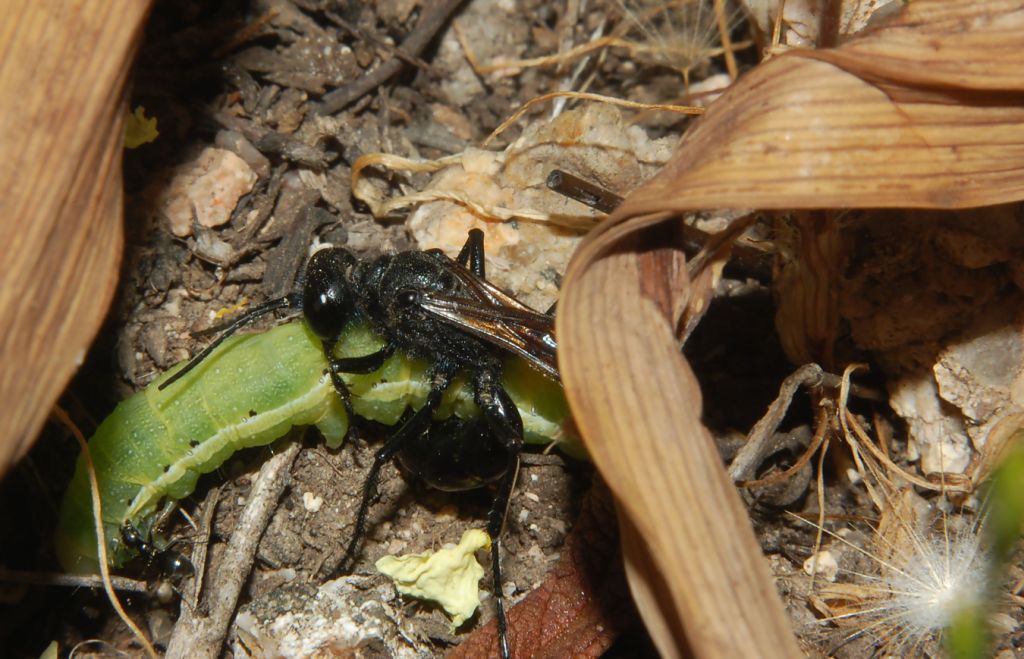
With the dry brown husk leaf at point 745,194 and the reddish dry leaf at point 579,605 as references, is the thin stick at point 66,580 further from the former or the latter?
the dry brown husk leaf at point 745,194

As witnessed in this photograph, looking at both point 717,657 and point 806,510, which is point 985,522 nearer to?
point 806,510

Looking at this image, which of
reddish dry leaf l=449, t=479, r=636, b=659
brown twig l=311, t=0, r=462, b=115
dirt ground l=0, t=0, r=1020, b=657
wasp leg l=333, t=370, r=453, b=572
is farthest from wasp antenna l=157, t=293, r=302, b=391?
reddish dry leaf l=449, t=479, r=636, b=659

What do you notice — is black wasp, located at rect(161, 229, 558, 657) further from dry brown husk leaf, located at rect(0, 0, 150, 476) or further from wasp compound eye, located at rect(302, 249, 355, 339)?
dry brown husk leaf, located at rect(0, 0, 150, 476)

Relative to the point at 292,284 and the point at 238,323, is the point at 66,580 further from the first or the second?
the point at 292,284

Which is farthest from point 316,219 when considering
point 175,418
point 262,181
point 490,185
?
point 175,418

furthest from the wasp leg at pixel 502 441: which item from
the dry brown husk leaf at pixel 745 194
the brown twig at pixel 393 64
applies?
the brown twig at pixel 393 64
